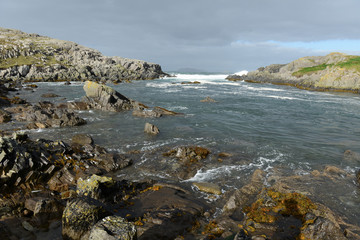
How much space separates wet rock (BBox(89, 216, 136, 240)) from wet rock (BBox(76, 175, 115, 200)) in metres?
4.40

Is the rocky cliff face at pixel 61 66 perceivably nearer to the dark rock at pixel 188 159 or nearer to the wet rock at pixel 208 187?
the dark rock at pixel 188 159

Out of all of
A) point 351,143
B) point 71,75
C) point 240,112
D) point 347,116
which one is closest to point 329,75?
point 347,116

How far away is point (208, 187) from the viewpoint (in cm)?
1348

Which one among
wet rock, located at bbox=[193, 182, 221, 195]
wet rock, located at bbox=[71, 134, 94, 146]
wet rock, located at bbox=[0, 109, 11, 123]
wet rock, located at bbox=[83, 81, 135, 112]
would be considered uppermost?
wet rock, located at bbox=[83, 81, 135, 112]

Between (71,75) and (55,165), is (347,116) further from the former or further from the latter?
(71,75)

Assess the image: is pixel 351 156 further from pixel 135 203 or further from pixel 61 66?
pixel 61 66

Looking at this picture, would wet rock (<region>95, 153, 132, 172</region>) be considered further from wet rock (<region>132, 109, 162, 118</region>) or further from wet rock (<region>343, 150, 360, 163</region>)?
wet rock (<region>343, 150, 360, 163</region>)

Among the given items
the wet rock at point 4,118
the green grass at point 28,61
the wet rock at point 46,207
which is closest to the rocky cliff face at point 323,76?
the wet rock at point 46,207

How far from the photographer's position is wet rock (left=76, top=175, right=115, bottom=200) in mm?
11445

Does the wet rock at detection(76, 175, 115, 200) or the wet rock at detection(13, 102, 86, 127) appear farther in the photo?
the wet rock at detection(13, 102, 86, 127)

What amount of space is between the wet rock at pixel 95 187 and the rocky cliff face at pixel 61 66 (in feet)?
307

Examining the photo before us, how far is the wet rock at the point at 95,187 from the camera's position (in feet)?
37.6

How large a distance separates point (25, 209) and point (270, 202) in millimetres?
13123

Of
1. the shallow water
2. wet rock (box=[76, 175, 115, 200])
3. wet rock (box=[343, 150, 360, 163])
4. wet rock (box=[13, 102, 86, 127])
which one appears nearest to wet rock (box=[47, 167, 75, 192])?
wet rock (box=[76, 175, 115, 200])
